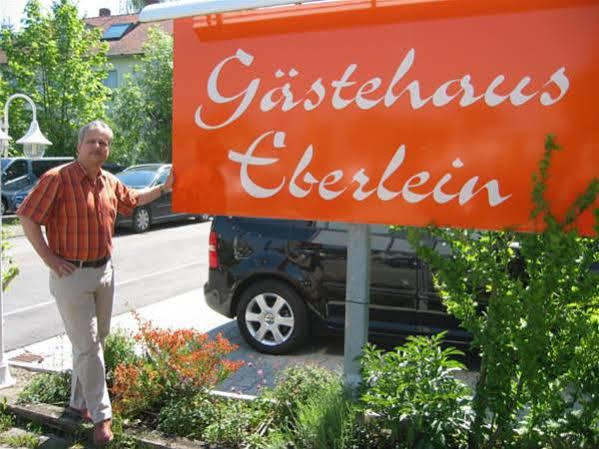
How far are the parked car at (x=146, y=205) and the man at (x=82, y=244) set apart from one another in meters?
11.4

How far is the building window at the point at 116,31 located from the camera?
38.7m

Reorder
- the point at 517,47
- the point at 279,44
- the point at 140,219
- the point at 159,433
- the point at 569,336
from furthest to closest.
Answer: the point at 140,219 < the point at 159,433 < the point at 279,44 < the point at 517,47 < the point at 569,336

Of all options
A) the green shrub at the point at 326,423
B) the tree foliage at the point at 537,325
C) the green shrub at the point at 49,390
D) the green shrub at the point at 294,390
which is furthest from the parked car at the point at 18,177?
the tree foliage at the point at 537,325

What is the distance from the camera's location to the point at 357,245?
3.41m

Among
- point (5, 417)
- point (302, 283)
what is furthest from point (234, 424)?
point (302, 283)

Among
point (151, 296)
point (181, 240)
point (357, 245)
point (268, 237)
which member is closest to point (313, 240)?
point (268, 237)

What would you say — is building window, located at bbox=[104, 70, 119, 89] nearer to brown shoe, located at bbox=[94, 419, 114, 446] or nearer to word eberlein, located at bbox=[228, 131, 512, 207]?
brown shoe, located at bbox=[94, 419, 114, 446]

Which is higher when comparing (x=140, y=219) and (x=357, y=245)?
(x=357, y=245)

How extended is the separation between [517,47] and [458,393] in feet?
5.46

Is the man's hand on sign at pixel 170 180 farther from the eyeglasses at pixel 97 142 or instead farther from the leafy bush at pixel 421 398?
the leafy bush at pixel 421 398

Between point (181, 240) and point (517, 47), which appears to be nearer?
point (517, 47)

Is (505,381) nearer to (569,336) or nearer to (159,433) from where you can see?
(569,336)

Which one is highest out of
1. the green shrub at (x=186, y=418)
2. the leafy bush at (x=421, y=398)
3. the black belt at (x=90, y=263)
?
the black belt at (x=90, y=263)

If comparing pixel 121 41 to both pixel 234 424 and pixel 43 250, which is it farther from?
pixel 234 424
